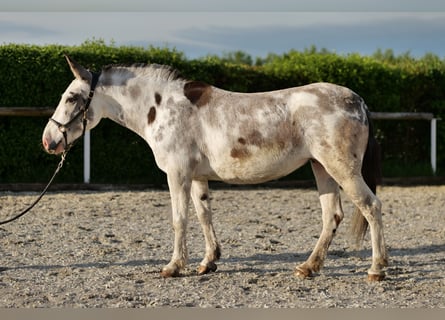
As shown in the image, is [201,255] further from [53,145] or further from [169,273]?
[53,145]

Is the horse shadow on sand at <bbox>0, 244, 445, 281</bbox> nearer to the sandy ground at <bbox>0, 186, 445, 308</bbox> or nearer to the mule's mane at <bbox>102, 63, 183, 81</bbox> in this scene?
the sandy ground at <bbox>0, 186, 445, 308</bbox>

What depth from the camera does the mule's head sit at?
20.0 feet

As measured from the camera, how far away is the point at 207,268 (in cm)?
598

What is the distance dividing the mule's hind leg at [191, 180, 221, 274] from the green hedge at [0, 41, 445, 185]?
6.65 meters

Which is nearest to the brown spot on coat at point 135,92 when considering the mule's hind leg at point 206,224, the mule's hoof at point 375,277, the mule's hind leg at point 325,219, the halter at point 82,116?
the halter at point 82,116

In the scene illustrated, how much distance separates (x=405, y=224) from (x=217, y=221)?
2.60 m

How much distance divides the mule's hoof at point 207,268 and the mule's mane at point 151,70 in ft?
5.75

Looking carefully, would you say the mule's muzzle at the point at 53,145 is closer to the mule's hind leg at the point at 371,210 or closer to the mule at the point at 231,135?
the mule at the point at 231,135

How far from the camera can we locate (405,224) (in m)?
9.13

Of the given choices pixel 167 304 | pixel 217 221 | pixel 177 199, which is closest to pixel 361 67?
pixel 217 221

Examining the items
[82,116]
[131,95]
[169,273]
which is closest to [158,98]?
[131,95]

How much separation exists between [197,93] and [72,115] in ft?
3.87

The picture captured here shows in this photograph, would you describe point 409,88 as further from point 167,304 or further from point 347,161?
point 167,304

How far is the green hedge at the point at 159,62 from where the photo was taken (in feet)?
40.5
